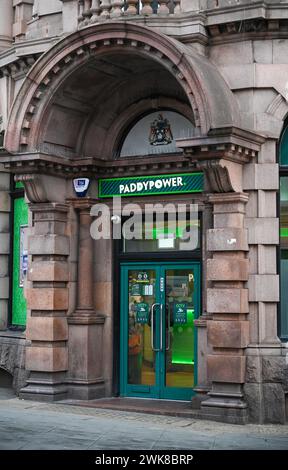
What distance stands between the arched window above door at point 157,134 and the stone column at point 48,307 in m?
1.71

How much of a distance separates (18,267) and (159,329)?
11.4ft

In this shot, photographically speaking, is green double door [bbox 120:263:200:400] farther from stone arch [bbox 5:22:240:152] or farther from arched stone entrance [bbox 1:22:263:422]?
stone arch [bbox 5:22:240:152]

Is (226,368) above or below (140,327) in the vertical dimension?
below

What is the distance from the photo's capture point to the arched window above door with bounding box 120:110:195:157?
14742mm

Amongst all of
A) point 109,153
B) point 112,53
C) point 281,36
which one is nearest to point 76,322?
point 109,153

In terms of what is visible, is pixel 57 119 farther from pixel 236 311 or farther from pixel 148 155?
pixel 236 311

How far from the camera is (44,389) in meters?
14.5

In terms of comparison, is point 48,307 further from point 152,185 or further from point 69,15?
point 69,15


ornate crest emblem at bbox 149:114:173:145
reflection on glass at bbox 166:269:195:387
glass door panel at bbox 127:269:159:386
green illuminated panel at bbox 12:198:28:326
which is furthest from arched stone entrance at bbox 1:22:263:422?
green illuminated panel at bbox 12:198:28:326

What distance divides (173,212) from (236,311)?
8.00 feet

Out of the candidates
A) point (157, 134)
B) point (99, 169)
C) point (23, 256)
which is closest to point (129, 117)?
point (157, 134)

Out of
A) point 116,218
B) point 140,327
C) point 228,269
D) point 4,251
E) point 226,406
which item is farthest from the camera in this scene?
point 4,251

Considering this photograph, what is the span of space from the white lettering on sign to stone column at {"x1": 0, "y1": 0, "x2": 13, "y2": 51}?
4.68 m

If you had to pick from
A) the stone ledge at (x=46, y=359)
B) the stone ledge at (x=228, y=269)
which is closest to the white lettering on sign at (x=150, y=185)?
the stone ledge at (x=228, y=269)
